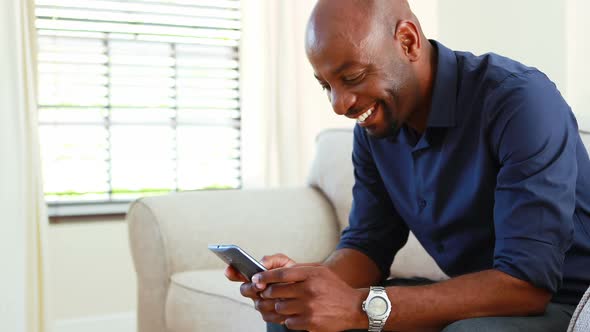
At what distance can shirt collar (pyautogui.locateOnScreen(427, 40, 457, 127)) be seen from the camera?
1427 millimetres

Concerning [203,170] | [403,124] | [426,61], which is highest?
[426,61]

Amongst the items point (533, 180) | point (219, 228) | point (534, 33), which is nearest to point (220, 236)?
point (219, 228)

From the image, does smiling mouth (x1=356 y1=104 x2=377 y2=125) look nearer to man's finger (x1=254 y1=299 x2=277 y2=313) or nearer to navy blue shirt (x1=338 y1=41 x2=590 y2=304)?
navy blue shirt (x1=338 y1=41 x2=590 y2=304)

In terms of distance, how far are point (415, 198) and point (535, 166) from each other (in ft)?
1.14

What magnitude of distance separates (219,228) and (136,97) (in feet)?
4.23

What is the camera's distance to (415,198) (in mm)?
1566

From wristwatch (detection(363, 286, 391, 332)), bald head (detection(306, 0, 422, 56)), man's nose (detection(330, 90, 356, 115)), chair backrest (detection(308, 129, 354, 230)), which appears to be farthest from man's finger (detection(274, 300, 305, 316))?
chair backrest (detection(308, 129, 354, 230))

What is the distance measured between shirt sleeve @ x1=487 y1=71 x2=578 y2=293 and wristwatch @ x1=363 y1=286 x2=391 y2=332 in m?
0.19

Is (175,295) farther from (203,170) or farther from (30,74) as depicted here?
(203,170)

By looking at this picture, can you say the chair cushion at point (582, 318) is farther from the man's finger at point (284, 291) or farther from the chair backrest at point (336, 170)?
the chair backrest at point (336, 170)

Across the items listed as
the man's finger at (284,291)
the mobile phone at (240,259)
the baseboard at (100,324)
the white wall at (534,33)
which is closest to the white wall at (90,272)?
the baseboard at (100,324)

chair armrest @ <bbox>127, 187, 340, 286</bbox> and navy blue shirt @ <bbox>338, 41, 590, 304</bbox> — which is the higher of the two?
navy blue shirt @ <bbox>338, 41, 590, 304</bbox>

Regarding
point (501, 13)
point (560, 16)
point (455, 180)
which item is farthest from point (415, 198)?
point (501, 13)

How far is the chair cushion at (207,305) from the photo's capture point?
1.98 m
